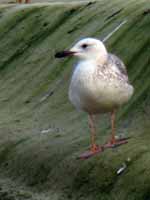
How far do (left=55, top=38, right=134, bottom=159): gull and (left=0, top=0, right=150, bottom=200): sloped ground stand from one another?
1.72ft

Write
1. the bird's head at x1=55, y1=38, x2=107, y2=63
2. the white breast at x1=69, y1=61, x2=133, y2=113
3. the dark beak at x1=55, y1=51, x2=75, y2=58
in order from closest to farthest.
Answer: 1. the white breast at x1=69, y1=61, x2=133, y2=113
2. the dark beak at x1=55, y1=51, x2=75, y2=58
3. the bird's head at x1=55, y1=38, x2=107, y2=63

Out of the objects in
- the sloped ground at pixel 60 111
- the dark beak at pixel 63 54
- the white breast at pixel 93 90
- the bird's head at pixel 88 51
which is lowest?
the sloped ground at pixel 60 111

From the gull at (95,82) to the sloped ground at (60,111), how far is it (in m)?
0.53

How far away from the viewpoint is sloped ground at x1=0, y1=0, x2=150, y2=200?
12.2 metres

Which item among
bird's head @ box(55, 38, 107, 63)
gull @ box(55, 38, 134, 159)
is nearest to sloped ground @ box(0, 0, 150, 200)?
gull @ box(55, 38, 134, 159)

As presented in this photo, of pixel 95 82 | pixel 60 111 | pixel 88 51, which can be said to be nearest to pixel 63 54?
pixel 88 51

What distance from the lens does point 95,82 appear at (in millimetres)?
12242

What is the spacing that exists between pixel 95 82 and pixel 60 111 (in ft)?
13.1

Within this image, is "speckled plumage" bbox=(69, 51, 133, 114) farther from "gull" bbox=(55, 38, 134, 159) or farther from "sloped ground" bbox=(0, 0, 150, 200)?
"sloped ground" bbox=(0, 0, 150, 200)

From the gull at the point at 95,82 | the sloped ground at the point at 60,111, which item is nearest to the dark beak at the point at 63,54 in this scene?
the gull at the point at 95,82

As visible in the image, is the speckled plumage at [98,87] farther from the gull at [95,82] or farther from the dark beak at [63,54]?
the dark beak at [63,54]

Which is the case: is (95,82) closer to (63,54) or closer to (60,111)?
(63,54)

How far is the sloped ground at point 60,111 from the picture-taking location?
481 inches

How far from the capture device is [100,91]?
481 inches
